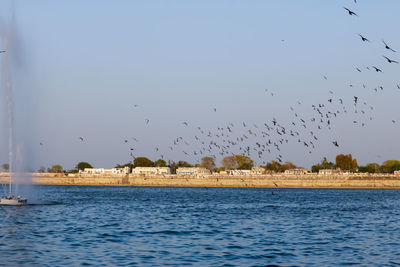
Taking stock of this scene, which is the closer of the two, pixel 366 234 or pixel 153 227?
pixel 366 234

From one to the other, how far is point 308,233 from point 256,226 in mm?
5924

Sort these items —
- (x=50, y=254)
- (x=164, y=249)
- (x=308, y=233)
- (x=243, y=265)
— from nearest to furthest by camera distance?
(x=243, y=265), (x=50, y=254), (x=164, y=249), (x=308, y=233)

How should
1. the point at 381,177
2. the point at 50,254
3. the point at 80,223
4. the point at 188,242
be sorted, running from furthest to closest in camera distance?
1. the point at 381,177
2. the point at 80,223
3. the point at 188,242
4. the point at 50,254

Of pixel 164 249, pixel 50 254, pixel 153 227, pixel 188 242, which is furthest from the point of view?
pixel 153 227

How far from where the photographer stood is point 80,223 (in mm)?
46469

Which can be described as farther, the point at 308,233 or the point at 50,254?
the point at 308,233

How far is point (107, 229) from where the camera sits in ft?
136

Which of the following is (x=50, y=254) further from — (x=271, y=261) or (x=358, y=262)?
(x=358, y=262)

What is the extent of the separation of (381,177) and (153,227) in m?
154

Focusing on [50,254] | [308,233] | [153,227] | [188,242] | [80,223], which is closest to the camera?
[50,254]

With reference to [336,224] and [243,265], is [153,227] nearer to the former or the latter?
[336,224]

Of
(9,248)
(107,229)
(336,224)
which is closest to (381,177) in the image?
(336,224)

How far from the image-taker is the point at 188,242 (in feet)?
113

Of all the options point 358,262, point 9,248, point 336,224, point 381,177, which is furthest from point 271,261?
point 381,177
